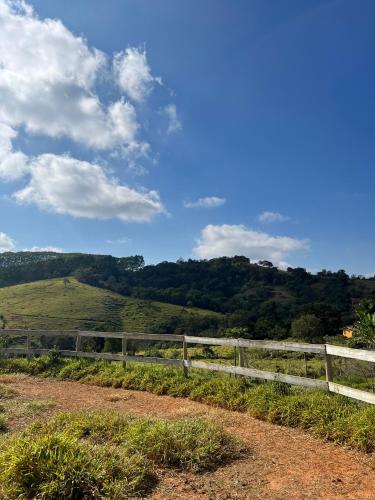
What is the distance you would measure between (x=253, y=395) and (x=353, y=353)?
229 centimetres

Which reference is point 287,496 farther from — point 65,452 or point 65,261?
point 65,261

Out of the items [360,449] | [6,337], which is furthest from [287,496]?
[6,337]

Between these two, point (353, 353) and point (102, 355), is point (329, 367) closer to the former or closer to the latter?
point (353, 353)

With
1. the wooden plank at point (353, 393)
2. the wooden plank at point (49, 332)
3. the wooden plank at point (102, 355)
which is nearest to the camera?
the wooden plank at point (353, 393)

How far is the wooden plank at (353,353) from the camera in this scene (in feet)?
22.4

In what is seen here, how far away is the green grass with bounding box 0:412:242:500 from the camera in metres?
4.50

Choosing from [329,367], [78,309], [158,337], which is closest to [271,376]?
[329,367]

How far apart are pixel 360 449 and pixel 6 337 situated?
16343 millimetres

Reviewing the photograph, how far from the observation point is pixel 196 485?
508 centimetres

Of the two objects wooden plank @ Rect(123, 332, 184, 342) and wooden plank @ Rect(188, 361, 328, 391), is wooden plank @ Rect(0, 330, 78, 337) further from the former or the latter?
wooden plank @ Rect(188, 361, 328, 391)

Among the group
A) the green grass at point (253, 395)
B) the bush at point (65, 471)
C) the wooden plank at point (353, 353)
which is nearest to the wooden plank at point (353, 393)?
the green grass at point (253, 395)

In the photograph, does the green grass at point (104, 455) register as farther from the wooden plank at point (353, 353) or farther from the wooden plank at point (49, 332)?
the wooden plank at point (49, 332)

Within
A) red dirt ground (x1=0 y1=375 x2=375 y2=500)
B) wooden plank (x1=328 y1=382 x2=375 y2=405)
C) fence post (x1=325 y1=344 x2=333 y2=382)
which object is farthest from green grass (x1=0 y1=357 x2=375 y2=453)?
fence post (x1=325 y1=344 x2=333 y2=382)

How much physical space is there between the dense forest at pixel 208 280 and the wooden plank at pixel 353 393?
277 feet
